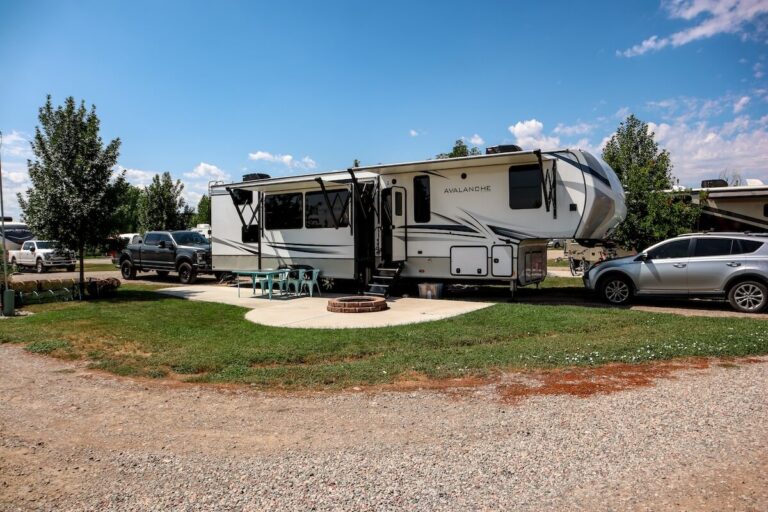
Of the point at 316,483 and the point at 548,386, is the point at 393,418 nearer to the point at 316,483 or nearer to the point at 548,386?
the point at 316,483

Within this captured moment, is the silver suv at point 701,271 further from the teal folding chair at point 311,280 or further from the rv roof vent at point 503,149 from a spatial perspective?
the teal folding chair at point 311,280

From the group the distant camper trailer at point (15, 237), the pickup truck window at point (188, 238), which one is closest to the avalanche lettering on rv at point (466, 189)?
the pickup truck window at point (188, 238)

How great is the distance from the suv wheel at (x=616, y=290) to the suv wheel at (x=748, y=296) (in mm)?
1893

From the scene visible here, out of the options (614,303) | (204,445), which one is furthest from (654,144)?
(204,445)

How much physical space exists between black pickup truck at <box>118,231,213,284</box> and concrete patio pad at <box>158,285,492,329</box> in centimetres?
369

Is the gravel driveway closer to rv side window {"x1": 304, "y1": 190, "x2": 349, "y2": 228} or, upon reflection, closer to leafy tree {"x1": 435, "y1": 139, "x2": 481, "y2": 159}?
rv side window {"x1": 304, "y1": 190, "x2": 349, "y2": 228}

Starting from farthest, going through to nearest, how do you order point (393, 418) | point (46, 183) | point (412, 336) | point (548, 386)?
point (46, 183) < point (412, 336) < point (548, 386) < point (393, 418)

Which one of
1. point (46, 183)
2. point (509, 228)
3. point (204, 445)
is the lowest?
point (204, 445)

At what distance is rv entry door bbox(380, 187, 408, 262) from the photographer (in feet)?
43.8

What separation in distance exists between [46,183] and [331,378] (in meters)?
10.1

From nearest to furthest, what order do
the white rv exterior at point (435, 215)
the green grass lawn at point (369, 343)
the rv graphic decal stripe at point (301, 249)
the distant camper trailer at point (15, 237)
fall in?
the green grass lawn at point (369, 343), the white rv exterior at point (435, 215), the rv graphic decal stripe at point (301, 249), the distant camper trailer at point (15, 237)

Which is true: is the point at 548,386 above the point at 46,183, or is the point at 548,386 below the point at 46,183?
below

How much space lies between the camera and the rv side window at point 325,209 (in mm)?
14141

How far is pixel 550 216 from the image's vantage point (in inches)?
453
